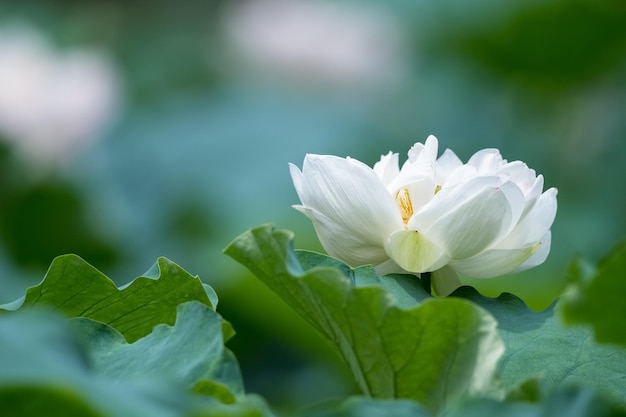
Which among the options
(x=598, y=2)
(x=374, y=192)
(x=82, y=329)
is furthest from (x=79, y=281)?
(x=598, y=2)

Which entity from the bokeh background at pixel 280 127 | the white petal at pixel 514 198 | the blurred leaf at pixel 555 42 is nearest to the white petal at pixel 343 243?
the white petal at pixel 514 198

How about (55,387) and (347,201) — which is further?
(347,201)

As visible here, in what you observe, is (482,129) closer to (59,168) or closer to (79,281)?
(59,168)

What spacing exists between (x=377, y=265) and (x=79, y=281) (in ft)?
0.73

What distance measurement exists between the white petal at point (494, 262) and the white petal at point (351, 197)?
2.2 inches

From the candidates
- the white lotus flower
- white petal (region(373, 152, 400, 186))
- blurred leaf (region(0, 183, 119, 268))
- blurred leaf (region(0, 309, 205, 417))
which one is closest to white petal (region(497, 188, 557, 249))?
white petal (region(373, 152, 400, 186))

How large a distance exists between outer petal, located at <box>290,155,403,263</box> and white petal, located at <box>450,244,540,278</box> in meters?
0.06

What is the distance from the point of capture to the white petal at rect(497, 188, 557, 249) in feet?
2.38

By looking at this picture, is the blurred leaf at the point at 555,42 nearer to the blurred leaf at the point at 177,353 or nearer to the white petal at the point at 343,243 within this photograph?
the white petal at the point at 343,243

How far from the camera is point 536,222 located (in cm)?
73

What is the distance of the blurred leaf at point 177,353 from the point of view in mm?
561

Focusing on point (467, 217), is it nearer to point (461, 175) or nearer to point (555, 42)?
point (461, 175)

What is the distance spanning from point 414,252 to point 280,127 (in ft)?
9.88

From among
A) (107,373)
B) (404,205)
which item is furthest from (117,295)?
(404,205)
